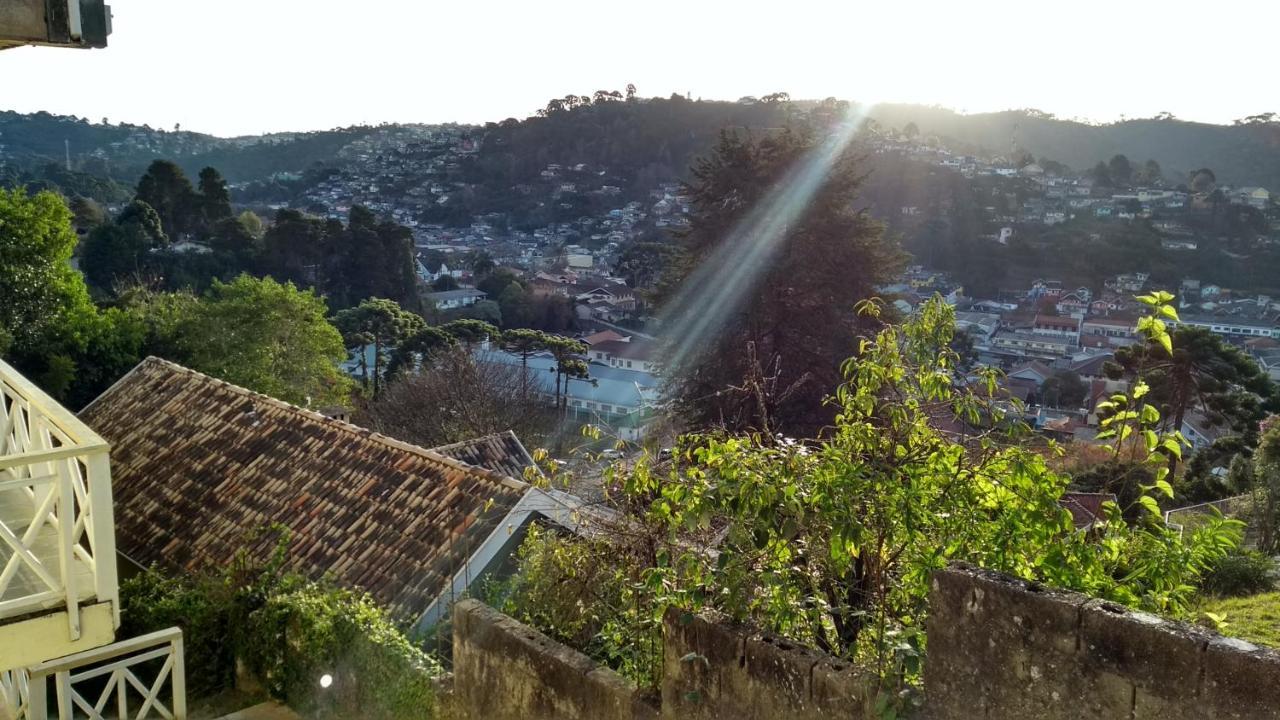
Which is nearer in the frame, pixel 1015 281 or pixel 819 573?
pixel 819 573

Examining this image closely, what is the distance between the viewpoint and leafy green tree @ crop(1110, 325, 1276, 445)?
65.2 ft

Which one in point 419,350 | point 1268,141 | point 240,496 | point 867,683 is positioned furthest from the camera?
point 1268,141

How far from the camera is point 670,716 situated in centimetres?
311

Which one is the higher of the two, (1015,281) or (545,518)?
(545,518)

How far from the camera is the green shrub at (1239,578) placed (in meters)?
8.81

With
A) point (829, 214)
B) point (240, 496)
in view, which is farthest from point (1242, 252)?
point (240, 496)

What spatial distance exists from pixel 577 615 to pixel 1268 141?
12600 centimetres

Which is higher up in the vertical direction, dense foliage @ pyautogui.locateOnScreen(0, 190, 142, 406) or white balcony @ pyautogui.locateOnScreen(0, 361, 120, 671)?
white balcony @ pyautogui.locateOnScreen(0, 361, 120, 671)

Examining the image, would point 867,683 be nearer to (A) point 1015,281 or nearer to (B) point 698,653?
(B) point 698,653

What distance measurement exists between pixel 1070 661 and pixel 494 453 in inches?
432

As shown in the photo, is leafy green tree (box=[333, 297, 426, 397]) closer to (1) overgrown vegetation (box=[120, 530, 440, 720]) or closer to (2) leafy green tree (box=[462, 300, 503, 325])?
(2) leafy green tree (box=[462, 300, 503, 325])

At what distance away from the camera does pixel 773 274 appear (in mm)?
17875

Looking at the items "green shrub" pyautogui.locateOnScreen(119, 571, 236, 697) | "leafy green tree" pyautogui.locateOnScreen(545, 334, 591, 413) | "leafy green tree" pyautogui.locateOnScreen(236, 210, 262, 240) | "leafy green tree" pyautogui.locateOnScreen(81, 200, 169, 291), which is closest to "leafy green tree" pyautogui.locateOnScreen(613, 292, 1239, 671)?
"green shrub" pyautogui.locateOnScreen(119, 571, 236, 697)

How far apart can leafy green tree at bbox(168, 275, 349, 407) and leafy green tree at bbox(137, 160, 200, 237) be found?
2961 cm
